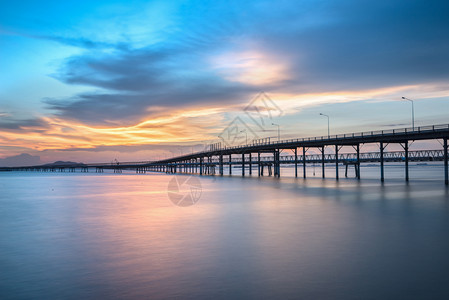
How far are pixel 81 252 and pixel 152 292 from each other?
7325 millimetres

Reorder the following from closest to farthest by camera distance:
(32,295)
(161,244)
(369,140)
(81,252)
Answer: (32,295)
(81,252)
(161,244)
(369,140)

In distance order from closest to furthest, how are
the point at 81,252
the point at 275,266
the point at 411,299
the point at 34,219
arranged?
the point at 411,299, the point at 275,266, the point at 81,252, the point at 34,219

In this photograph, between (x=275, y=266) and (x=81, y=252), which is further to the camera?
(x=81, y=252)

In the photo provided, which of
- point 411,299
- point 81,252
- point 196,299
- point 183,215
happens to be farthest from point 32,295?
point 183,215

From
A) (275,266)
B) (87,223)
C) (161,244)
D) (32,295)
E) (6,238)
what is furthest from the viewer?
(87,223)

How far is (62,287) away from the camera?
11.7 meters

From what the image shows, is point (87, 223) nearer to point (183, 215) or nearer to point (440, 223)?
point (183, 215)

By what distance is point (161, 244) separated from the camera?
1830 centimetres

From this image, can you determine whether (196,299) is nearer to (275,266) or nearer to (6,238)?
(275,266)

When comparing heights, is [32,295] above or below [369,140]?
below

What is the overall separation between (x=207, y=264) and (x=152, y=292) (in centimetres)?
361

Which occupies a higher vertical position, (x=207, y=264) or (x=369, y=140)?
(x=369, y=140)

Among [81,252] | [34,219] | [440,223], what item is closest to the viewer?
[81,252]

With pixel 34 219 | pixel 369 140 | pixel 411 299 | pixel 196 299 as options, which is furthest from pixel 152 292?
pixel 369 140
